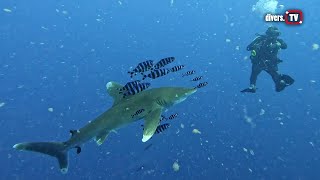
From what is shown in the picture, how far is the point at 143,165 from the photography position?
608 inches

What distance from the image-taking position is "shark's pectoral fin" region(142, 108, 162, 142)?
6.12 metres

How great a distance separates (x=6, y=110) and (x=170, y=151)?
9.30 metres

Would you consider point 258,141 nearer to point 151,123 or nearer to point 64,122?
point 64,122

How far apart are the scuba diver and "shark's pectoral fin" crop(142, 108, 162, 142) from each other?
8.26m

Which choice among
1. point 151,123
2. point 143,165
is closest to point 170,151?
point 143,165

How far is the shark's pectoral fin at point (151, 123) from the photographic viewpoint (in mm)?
6121

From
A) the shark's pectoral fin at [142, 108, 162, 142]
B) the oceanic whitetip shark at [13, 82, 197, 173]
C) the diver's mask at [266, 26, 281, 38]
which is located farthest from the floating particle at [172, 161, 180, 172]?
the shark's pectoral fin at [142, 108, 162, 142]

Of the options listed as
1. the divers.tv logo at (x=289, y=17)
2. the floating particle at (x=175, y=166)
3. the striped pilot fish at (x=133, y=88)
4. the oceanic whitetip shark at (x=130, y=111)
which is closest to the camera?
the oceanic whitetip shark at (x=130, y=111)

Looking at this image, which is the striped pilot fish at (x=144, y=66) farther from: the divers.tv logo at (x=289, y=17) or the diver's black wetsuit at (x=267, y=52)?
the divers.tv logo at (x=289, y=17)

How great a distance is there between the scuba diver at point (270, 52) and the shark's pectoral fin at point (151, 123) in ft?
27.1

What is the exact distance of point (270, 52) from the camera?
1383 centimetres

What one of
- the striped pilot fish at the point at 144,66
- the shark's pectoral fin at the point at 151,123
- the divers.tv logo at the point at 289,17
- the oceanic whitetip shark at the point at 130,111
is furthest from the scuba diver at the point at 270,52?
the shark's pectoral fin at the point at 151,123

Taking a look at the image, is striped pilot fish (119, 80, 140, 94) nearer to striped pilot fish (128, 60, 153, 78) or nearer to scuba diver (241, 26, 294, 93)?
striped pilot fish (128, 60, 153, 78)

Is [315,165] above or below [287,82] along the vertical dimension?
below
